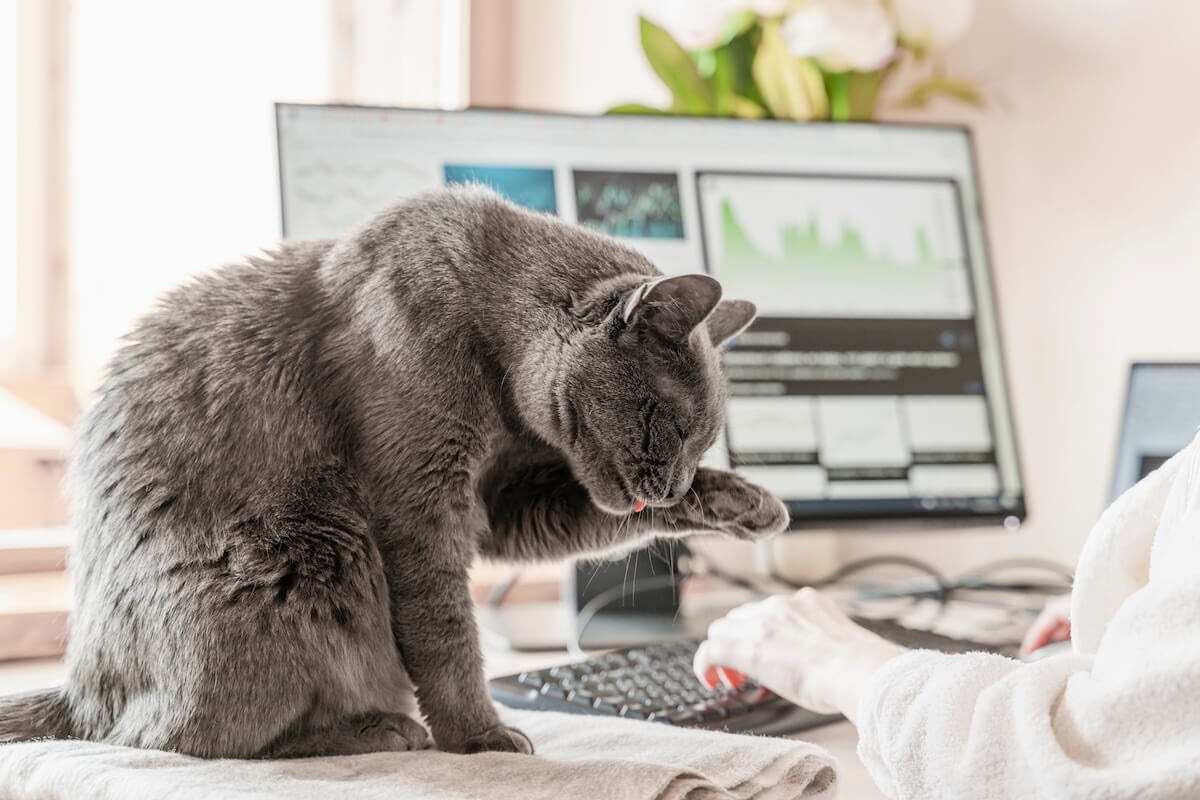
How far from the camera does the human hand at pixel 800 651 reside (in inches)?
30.5

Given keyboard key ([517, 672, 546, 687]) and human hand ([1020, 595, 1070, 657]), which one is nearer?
keyboard key ([517, 672, 546, 687])

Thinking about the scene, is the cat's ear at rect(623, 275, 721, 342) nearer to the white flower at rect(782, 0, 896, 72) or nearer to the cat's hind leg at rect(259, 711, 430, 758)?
Answer: the cat's hind leg at rect(259, 711, 430, 758)

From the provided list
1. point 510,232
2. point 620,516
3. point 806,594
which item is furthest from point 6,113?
point 806,594

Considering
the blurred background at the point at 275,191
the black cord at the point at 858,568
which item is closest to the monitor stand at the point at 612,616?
the black cord at the point at 858,568

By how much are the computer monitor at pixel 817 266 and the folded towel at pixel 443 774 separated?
58 cm

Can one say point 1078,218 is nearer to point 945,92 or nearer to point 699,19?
point 945,92

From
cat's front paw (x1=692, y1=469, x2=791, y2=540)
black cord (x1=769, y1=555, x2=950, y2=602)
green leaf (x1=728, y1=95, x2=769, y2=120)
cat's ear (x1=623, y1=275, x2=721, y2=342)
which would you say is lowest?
black cord (x1=769, y1=555, x2=950, y2=602)

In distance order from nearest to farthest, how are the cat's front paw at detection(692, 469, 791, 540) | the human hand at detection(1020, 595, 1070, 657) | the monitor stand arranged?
the cat's front paw at detection(692, 469, 791, 540) → the human hand at detection(1020, 595, 1070, 657) → the monitor stand

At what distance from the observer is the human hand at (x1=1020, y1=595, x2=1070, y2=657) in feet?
3.65

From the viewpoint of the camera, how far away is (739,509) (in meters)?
0.86

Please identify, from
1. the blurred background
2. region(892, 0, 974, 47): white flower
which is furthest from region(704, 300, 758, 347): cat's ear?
region(892, 0, 974, 47): white flower

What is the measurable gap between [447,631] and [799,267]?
0.79 metres

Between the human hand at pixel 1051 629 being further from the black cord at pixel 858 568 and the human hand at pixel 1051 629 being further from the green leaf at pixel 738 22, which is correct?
the green leaf at pixel 738 22

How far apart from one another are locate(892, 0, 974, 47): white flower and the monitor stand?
80 centimetres
